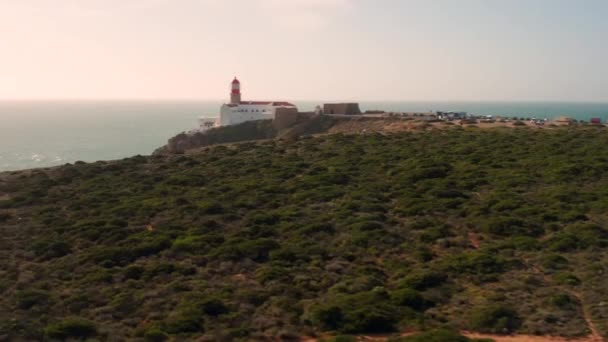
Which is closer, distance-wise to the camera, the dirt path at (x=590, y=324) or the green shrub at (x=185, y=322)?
the dirt path at (x=590, y=324)

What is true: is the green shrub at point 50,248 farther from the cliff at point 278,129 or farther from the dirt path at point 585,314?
the cliff at point 278,129

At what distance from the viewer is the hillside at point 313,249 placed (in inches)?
549

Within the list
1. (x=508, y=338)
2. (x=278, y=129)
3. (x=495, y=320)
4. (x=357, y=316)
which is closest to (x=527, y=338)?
(x=508, y=338)

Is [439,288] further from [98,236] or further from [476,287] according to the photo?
[98,236]

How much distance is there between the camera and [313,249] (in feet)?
63.7

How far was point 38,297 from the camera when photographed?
15539 millimetres

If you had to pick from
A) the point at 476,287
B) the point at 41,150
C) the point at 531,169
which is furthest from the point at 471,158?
the point at 41,150

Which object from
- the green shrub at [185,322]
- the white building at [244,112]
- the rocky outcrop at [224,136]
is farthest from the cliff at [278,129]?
the green shrub at [185,322]

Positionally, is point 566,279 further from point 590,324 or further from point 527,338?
point 527,338

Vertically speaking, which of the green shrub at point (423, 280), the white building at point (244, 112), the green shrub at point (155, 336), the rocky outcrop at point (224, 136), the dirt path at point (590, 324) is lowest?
the green shrub at point (155, 336)

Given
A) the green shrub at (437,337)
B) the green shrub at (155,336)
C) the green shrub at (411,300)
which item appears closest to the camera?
the green shrub at (437,337)

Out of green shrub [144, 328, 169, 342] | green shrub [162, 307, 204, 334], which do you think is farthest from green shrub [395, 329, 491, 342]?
green shrub [144, 328, 169, 342]

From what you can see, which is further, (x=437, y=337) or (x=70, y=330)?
(x=70, y=330)

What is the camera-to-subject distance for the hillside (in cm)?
1395
